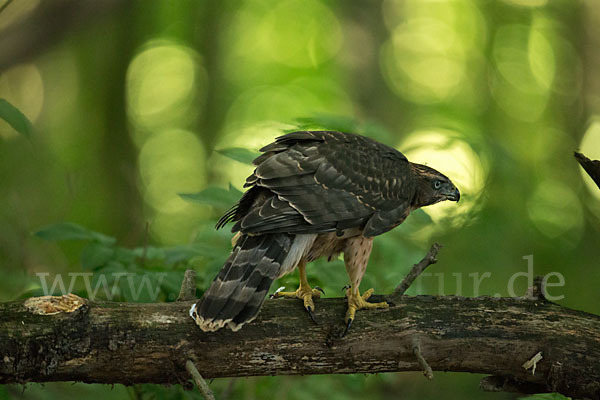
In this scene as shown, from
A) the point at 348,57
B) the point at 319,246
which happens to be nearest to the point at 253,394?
the point at 319,246

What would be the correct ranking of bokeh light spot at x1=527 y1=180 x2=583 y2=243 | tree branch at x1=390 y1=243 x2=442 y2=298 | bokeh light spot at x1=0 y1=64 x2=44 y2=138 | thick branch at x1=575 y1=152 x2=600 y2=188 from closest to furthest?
tree branch at x1=390 y1=243 x2=442 y2=298 → thick branch at x1=575 y1=152 x2=600 y2=188 → bokeh light spot at x1=527 y1=180 x2=583 y2=243 → bokeh light spot at x1=0 y1=64 x2=44 y2=138

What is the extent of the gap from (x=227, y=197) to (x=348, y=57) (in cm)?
521

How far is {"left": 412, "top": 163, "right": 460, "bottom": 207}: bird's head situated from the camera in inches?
161

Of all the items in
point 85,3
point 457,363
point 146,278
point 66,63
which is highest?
point 66,63

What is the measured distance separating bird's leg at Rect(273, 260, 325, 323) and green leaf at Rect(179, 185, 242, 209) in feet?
1.93

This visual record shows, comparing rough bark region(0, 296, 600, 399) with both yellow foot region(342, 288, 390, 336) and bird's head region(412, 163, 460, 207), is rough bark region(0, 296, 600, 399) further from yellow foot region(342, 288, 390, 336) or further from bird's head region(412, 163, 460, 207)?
bird's head region(412, 163, 460, 207)

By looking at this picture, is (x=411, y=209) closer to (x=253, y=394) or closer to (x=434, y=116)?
(x=253, y=394)

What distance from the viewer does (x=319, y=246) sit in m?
3.63

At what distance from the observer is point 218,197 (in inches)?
142

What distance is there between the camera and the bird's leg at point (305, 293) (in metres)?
3.31

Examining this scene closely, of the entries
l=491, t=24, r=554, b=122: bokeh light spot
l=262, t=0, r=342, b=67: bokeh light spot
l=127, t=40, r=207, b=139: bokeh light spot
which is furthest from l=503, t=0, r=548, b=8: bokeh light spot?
l=127, t=40, r=207, b=139: bokeh light spot

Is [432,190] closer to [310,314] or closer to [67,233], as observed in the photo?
[310,314]

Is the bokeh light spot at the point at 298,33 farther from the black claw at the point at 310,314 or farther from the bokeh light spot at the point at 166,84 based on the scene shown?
the black claw at the point at 310,314

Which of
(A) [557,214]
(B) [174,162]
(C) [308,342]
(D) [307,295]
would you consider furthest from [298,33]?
(C) [308,342]
